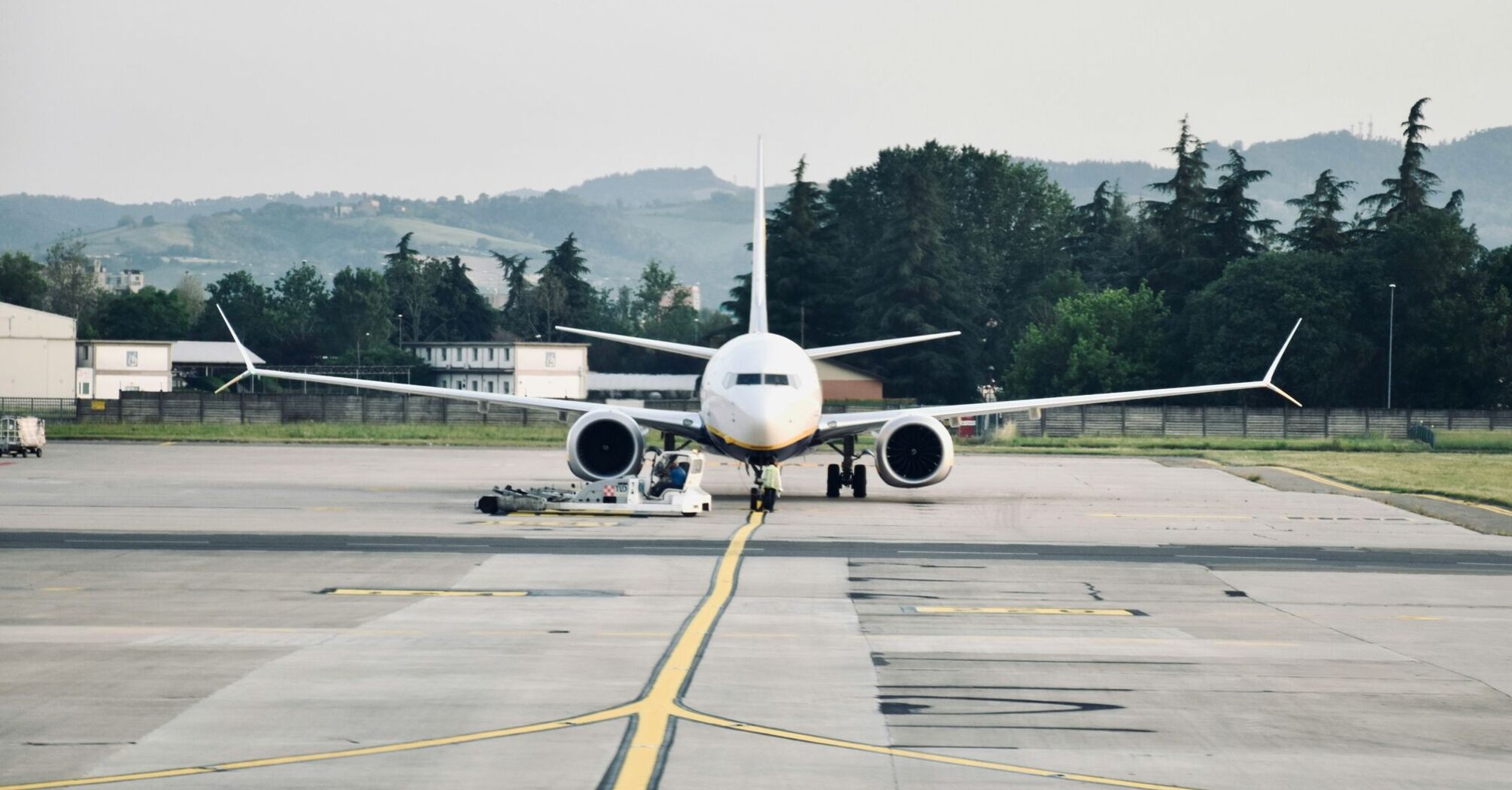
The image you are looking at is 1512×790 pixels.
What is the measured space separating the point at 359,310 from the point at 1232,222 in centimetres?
11116

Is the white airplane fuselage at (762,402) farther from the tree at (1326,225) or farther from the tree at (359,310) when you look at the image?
the tree at (359,310)

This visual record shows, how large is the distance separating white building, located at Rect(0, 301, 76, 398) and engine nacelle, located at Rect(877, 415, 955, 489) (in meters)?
84.8

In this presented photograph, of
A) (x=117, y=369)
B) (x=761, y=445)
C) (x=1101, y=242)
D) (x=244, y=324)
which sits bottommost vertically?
(x=761, y=445)

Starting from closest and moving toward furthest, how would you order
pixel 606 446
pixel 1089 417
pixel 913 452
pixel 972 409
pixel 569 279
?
pixel 606 446 < pixel 913 452 < pixel 972 409 < pixel 1089 417 < pixel 569 279

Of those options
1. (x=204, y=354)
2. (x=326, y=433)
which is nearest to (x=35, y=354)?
(x=326, y=433)

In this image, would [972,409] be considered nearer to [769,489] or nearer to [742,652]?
[769,489]

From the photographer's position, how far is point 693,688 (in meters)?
13.9

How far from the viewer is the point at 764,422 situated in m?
35.1

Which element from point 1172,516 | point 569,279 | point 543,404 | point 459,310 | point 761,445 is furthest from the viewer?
point 569,279

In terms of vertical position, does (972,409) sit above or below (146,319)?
below

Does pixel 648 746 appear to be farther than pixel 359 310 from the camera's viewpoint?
No

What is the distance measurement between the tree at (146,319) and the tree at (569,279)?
40892mm

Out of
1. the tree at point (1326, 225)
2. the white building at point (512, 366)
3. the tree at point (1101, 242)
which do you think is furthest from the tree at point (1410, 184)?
the white building at point (512, 366)

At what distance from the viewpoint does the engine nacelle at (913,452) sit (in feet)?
125
